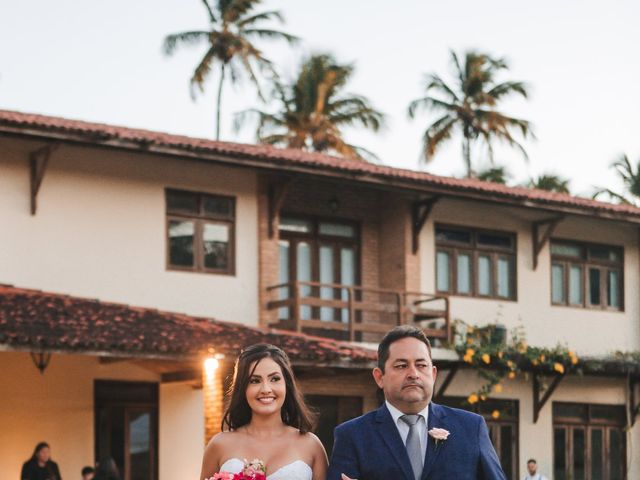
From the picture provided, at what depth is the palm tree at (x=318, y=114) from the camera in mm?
40156

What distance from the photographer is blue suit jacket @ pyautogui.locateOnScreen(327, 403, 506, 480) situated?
493cm

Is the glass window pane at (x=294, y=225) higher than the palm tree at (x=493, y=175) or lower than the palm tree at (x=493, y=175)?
lower

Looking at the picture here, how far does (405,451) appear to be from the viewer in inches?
196

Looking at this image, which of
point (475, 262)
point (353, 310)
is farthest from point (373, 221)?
point (353, 310)

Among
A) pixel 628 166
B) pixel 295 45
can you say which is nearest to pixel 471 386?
pixel 295 45

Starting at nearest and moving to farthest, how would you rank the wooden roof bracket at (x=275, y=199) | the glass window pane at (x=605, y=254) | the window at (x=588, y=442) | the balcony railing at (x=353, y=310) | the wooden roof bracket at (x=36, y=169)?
the wooden roof bracket at (x=36, y=169), the balcony railing at (x=353, y=310), the wooden roof bracket at (x=275, y=199), the window at (x=588, y=442), the glass window pane at (x=605, y=254)

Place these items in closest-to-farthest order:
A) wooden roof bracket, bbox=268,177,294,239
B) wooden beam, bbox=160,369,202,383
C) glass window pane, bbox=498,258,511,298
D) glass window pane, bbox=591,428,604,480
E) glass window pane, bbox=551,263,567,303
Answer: wooden beam, bbox=160,369,202,383
wooden roof bracket, bbox=268,177,294,239
glass window pane, bbox=498,258,511,298
glass window pane, bbox=551,263,567,303
glass window pane, bbox=591,428,604,480

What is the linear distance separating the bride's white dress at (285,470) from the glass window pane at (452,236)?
18.4 metres

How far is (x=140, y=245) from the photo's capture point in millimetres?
20219

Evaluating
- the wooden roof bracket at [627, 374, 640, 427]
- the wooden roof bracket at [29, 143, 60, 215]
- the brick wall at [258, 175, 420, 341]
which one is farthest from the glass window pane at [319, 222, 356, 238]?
the wooden roof bracket at [627, 374, 640, 427]

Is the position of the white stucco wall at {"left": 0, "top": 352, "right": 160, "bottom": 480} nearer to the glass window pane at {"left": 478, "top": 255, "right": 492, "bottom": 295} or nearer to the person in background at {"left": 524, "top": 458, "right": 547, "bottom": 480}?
the person in background at {"left": 524, "top": 458, "right": 547, "bottom": 480}

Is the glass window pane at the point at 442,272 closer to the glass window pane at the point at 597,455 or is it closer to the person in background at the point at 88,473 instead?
the glass window pane at the point at 597,455

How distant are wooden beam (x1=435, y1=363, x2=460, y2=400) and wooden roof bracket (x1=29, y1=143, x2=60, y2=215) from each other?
7741 mm

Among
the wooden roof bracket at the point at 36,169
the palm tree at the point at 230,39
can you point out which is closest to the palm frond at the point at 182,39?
the palm tree at the point at 230,39
